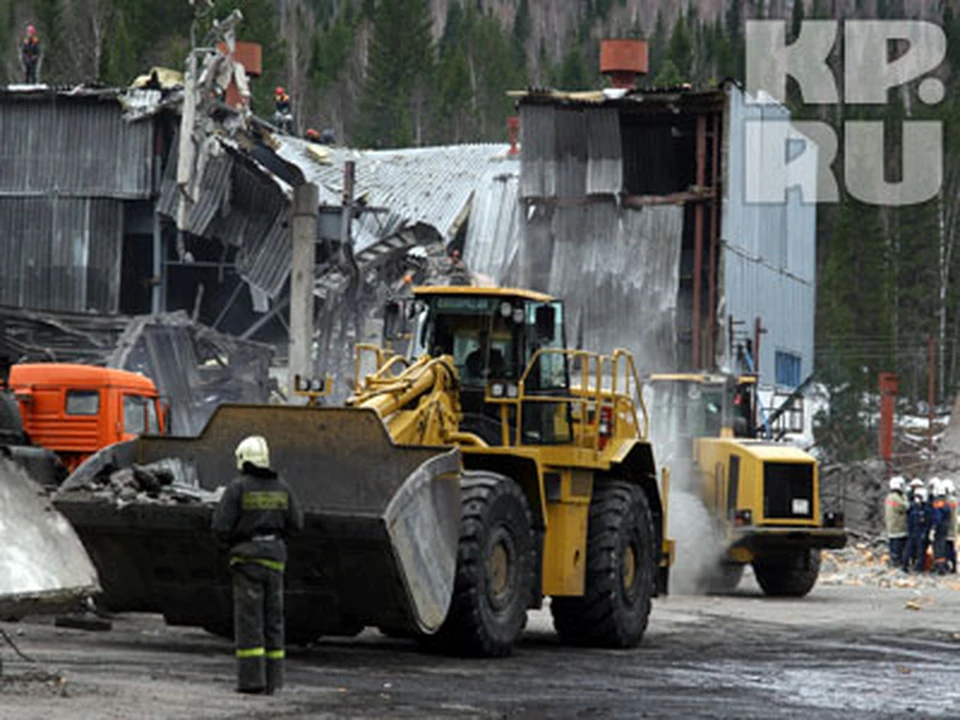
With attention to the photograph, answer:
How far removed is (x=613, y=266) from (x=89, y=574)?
36847 mm

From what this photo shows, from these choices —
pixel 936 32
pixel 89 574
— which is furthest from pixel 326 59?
pixel 89 574

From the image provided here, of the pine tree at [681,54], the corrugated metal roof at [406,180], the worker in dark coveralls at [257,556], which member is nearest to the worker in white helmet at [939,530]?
the corrugated metal roof at [406,180]

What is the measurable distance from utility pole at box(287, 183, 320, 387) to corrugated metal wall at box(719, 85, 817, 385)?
612 inches

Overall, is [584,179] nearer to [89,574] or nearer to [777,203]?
[777,203]

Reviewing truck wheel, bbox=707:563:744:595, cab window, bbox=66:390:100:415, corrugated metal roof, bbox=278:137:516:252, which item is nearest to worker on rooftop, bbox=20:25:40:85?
corrugated metal roof, bbox=278:137:516:252

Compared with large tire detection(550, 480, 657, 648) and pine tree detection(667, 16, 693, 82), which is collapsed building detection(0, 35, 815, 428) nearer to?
large tire detection(550, 480, 657, 648)

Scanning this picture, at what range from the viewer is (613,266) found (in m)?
49.2

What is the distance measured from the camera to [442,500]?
1533 cm

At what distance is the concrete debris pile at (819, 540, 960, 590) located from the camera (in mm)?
33531

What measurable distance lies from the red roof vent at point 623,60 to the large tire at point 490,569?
37998mm

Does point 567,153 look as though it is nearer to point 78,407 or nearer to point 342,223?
point 342,223

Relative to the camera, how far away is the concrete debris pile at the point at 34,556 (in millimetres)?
12188

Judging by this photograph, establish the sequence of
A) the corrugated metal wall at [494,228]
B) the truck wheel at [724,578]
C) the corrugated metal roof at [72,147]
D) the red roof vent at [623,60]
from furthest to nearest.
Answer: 1. the red roof vent at [623,60]
2. the corrugated metal wall at [494,228]
3. the corrugated metal roof at [72,147]
4. the truck wheel at [724,578]

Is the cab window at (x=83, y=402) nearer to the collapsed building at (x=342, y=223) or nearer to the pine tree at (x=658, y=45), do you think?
the collapsed building at (x=342, y=223)
